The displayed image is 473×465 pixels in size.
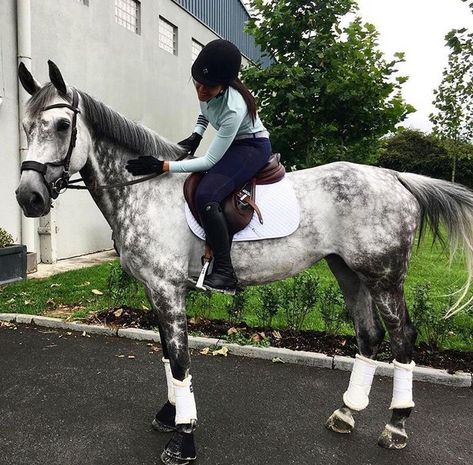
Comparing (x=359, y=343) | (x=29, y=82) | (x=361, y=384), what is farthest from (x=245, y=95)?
(x=361, y=384)

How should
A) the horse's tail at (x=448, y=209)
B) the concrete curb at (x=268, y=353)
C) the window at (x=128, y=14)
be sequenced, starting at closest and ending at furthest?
the horse's tail at (x=448, y=209) → the concrete curb at (x=268, y=353) → the window at (x=128, y=14)

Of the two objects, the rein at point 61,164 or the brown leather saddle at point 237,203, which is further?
the brown leather saddle at point 237,203

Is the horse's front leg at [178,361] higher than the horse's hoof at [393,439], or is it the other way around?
the horse's front leg at [178,361]

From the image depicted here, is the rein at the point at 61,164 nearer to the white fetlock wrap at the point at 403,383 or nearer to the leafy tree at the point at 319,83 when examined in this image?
the white fetlock wrap at the point at 403,383

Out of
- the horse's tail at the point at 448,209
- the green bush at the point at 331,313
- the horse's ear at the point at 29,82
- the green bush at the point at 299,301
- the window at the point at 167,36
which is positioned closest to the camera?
the horse's ear at the point at 29,82

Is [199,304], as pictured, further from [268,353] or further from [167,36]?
[167,36]

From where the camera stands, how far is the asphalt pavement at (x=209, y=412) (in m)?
3.03

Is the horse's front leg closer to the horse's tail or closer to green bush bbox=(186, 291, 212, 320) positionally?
the horse's tail

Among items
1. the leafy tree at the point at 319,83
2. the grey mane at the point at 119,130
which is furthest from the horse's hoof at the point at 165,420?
the leafy tree at the point at 319,83

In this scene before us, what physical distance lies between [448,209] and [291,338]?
2448 mm

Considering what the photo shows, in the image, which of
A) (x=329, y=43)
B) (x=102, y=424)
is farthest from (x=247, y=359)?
(x=329, y=43)

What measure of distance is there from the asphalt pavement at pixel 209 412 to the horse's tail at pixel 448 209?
1.13 metres

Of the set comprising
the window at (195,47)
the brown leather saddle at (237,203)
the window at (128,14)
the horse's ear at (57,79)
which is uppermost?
the window at (195,47)

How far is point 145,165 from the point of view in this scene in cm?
278
